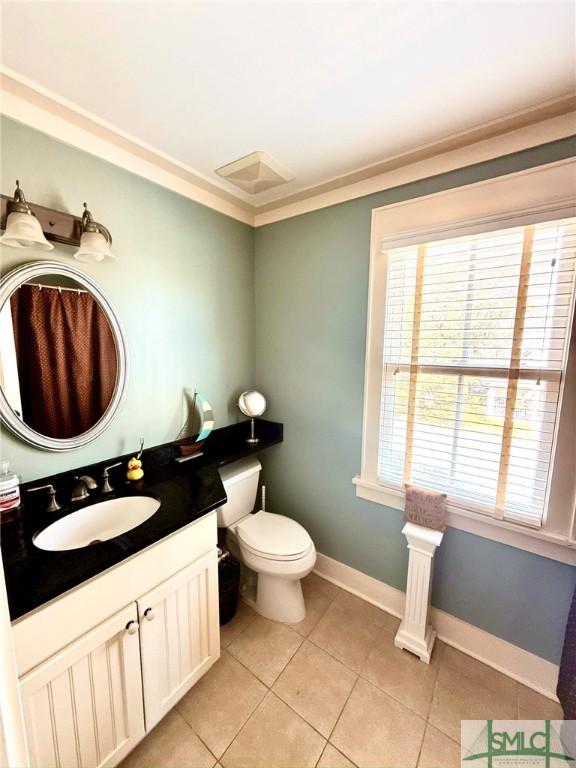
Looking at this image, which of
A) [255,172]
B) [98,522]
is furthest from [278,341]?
[98,522]

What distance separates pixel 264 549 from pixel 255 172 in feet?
6.23

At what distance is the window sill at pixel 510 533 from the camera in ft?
3.95

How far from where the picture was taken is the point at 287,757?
1.08 metres

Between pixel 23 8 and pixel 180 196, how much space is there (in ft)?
2.65

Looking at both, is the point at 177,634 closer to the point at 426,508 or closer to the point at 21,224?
the point at 426,508

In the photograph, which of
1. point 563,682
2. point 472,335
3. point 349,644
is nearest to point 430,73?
point 472,335

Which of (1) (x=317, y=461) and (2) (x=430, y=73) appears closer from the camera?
(2) (x=430, y=73)

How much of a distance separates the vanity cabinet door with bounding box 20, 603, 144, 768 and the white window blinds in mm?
1321

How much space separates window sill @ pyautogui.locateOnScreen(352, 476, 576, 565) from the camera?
1.21m

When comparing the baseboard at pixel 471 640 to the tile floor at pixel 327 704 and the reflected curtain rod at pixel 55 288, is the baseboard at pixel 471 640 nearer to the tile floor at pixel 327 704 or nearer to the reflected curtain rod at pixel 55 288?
the tile floor at pixel 327 704

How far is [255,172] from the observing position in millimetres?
1493

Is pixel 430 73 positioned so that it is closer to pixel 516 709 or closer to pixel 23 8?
pixel 23 8

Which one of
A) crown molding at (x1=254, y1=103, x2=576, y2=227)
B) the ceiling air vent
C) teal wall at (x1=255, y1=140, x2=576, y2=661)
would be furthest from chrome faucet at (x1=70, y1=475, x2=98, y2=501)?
crown molding at (x1=254, y1=103, x2=576, y2=227)

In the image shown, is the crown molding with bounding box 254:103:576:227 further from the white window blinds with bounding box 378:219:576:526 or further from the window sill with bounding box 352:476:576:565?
the window sill with bounding box 352:476:576:565
